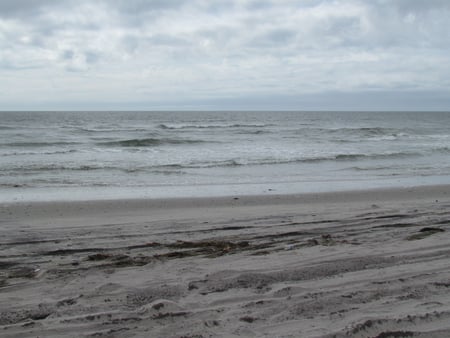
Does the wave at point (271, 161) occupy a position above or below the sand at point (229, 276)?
below

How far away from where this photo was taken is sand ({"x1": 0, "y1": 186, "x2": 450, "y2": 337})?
3164 mm

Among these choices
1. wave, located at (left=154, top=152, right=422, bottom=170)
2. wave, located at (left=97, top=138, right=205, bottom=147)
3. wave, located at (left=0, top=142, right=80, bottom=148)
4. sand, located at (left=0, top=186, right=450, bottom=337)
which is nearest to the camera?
sand, located at (left=0, top=186, right=450, bottom=337)

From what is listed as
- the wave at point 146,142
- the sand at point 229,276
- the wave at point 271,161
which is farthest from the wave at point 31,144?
the sand at point 229,276

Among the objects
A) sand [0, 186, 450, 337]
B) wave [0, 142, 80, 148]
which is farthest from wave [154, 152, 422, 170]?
wave [0, 142, 80, 148]

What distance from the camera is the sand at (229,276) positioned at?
3.16m

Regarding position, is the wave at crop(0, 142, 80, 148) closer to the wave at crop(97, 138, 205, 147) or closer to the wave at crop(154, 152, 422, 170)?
the wave at crop(97, 138, 205, 147)

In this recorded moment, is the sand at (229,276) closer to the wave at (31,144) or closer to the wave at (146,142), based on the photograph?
the wave at (31,144)

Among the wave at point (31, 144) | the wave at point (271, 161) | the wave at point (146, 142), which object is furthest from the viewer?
the wave at point (146, 142)

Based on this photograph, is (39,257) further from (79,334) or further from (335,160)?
(335,160)

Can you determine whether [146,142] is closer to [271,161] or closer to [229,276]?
[271,161]

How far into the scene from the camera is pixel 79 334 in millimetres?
3055

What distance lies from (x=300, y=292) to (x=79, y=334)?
5.86 ft

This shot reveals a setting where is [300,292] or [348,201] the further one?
[348,201]

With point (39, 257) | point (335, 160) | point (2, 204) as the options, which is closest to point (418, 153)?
point (335, 160)
